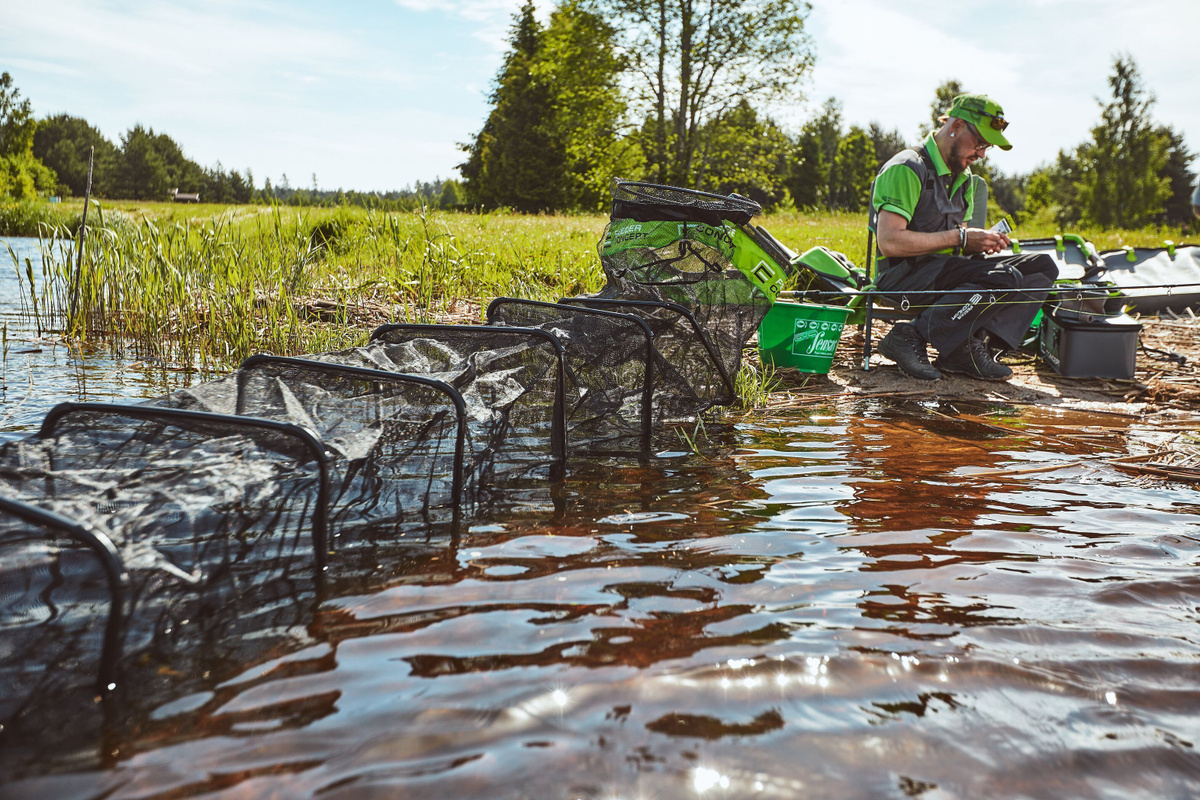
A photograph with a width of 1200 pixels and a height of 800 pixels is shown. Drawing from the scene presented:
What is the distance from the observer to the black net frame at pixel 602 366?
12.5ft

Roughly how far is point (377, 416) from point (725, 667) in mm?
1440

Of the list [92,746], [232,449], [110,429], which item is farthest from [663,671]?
[110,429]

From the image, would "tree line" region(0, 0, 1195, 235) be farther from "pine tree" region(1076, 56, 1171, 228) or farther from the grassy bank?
the grassy bank

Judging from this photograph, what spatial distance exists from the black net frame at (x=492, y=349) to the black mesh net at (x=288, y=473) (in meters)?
0.01

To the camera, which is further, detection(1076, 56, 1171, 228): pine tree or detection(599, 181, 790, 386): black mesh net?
detection(1076, 56, 1171, 228): pine tree

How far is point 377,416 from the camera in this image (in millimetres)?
2758

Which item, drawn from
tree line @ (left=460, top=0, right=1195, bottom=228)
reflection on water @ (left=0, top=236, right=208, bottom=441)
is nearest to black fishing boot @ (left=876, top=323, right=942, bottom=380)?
reflection on water @ (left=0, top=236, right=208, bottom=441)

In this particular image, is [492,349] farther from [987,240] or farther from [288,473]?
[987,240]

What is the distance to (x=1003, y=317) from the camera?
5.93 m

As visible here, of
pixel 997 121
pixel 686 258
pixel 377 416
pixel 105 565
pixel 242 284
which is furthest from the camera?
pixel 242 284

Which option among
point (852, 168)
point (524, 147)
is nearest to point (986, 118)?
point (524, 147)

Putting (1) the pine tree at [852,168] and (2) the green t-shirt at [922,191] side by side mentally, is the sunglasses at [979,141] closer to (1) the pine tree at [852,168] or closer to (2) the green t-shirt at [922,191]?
(2) the green t-shirt at [922,191]

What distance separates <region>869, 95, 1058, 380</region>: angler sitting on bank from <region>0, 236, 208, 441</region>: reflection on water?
4.84 metres

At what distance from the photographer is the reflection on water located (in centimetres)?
435
